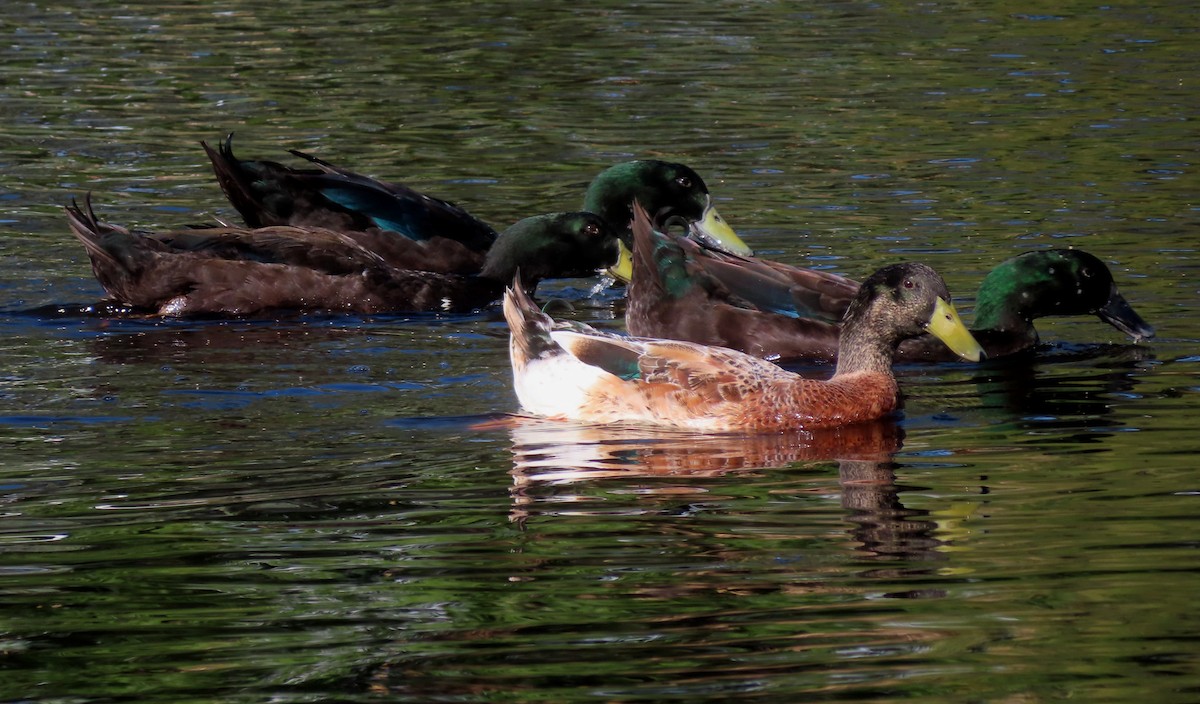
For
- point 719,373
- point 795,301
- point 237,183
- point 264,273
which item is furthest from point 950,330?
point 237,183

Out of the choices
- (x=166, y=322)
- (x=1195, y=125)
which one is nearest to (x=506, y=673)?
(x=166, y=322)

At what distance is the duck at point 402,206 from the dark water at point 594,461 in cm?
68

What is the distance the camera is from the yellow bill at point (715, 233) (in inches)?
513

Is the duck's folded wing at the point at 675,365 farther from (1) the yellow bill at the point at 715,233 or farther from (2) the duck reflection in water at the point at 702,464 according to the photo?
(1) the yellow bill at the point at 715,233

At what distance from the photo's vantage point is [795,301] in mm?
10914

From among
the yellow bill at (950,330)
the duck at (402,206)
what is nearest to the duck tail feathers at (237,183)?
the duck at (402,206)

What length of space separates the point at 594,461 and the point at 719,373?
109 centimetres

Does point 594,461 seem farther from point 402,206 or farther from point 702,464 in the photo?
point 402,206

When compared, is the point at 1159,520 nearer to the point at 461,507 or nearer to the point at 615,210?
the point at 461,507

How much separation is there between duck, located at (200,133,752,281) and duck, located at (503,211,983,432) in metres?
3.76

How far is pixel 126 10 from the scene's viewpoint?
2517 centimetres

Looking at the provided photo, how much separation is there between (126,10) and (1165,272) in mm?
16451

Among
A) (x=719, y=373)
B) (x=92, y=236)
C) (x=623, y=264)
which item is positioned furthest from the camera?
(x=623, y=264)

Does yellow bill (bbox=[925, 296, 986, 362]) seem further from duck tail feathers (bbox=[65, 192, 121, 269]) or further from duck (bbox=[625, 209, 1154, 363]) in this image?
duck tail feathers (bbox=[65, 192, 121, 269])
